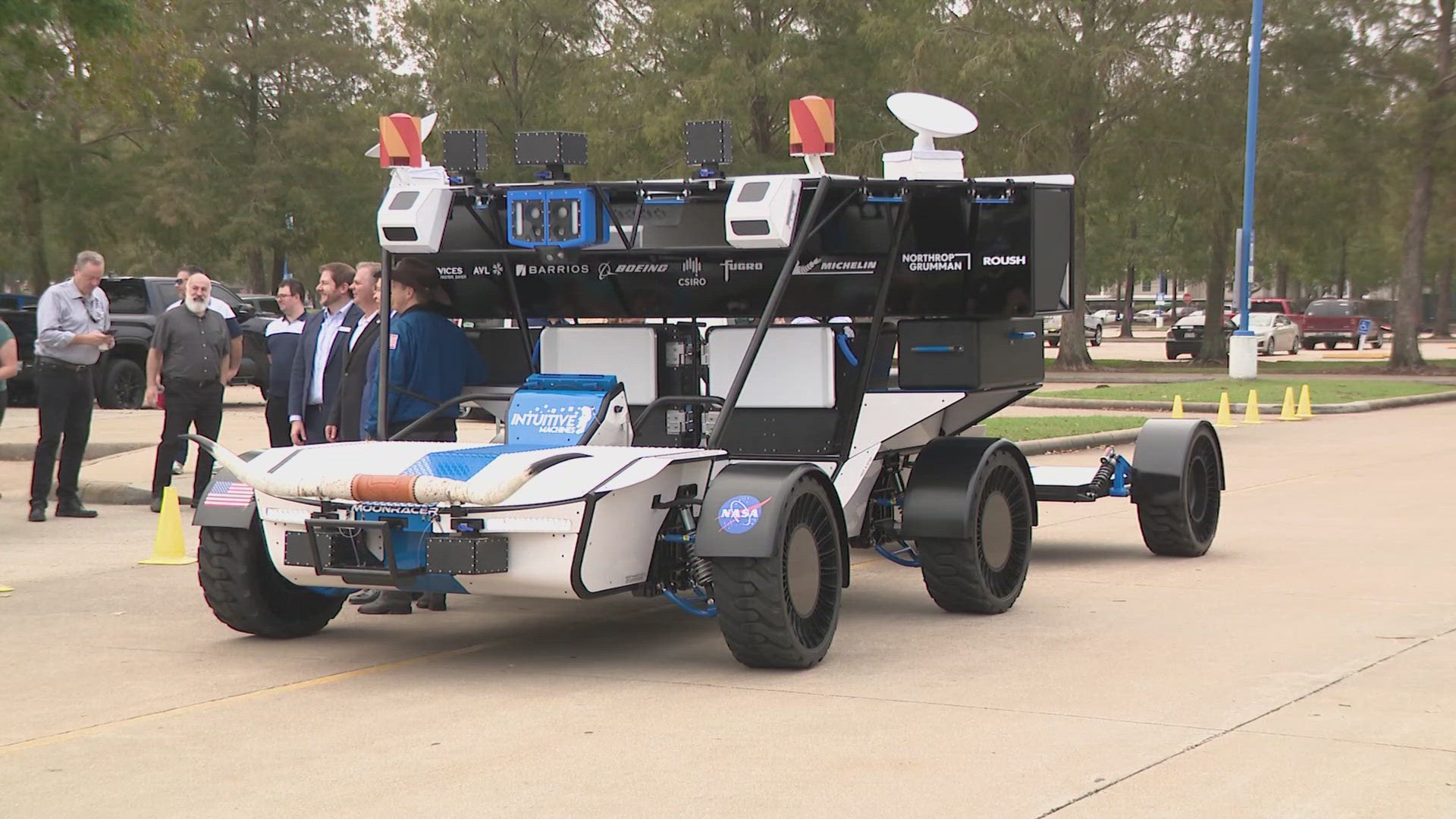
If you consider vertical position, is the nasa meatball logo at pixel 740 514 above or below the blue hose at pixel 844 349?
below

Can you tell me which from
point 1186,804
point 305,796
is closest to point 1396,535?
point 1186,804

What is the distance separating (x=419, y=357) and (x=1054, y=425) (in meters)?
13.5

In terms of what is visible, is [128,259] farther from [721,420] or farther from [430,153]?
[721,420]

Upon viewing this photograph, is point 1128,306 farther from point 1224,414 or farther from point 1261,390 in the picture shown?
point 1224,414

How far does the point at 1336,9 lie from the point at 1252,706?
33948 millimetres

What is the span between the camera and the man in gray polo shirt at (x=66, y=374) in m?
13.0

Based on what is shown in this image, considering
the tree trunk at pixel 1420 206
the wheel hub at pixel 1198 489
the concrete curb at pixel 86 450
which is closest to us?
the wheel hub at pixel 1198 489

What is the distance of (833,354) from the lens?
8.61 meters

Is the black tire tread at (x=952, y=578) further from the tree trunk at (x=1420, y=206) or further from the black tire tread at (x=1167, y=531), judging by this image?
the tree trunk at (x=1420, y=206)

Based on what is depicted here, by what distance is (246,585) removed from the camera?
793 centimetres

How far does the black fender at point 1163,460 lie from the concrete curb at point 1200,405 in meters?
15.2

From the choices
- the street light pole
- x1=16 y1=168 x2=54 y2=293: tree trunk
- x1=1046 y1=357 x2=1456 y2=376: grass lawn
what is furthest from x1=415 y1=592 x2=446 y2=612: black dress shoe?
x1=16 y1=168 x2=54 y2=293: tree trunk

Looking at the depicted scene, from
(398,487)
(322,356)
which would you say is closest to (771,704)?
(398,487)

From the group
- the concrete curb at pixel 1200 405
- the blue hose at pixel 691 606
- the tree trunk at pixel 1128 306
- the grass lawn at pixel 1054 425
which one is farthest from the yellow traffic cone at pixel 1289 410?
the tree trunk at pixel 1128 306
